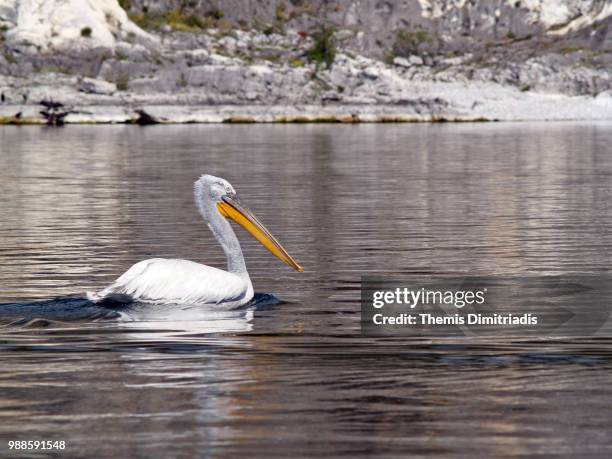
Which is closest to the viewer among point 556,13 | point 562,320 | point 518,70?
point 562,320

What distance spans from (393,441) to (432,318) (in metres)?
5.19

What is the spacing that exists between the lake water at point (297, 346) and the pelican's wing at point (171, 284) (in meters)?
0.18

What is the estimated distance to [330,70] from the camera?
121500mm

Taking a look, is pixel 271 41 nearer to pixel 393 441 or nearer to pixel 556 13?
pixel 556 13

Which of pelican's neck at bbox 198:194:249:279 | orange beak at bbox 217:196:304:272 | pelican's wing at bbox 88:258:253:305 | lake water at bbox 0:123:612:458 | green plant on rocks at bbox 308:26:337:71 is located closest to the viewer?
lake water at bbox 0:123:612:458

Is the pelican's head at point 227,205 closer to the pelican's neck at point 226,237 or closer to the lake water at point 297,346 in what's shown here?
the pelican's neck at point 226,237

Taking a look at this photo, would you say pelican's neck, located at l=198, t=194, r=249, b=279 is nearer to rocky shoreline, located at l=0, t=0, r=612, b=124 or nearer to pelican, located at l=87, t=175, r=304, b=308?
pelican, located at l=87, t=175, r=304, b=308

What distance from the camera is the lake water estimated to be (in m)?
8.80

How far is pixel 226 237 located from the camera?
579 inches

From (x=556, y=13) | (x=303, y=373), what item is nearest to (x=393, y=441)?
(x=303, y=373)

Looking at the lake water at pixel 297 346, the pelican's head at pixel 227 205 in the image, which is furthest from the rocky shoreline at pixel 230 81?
the pelican's head at pixel 227 205

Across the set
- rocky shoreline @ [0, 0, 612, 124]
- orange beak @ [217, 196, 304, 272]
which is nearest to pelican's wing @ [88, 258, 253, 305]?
orange beak @ [217, 196, 304, 272]

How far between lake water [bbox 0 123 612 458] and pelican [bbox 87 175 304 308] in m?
0.20

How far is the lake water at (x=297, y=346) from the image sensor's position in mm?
8805
